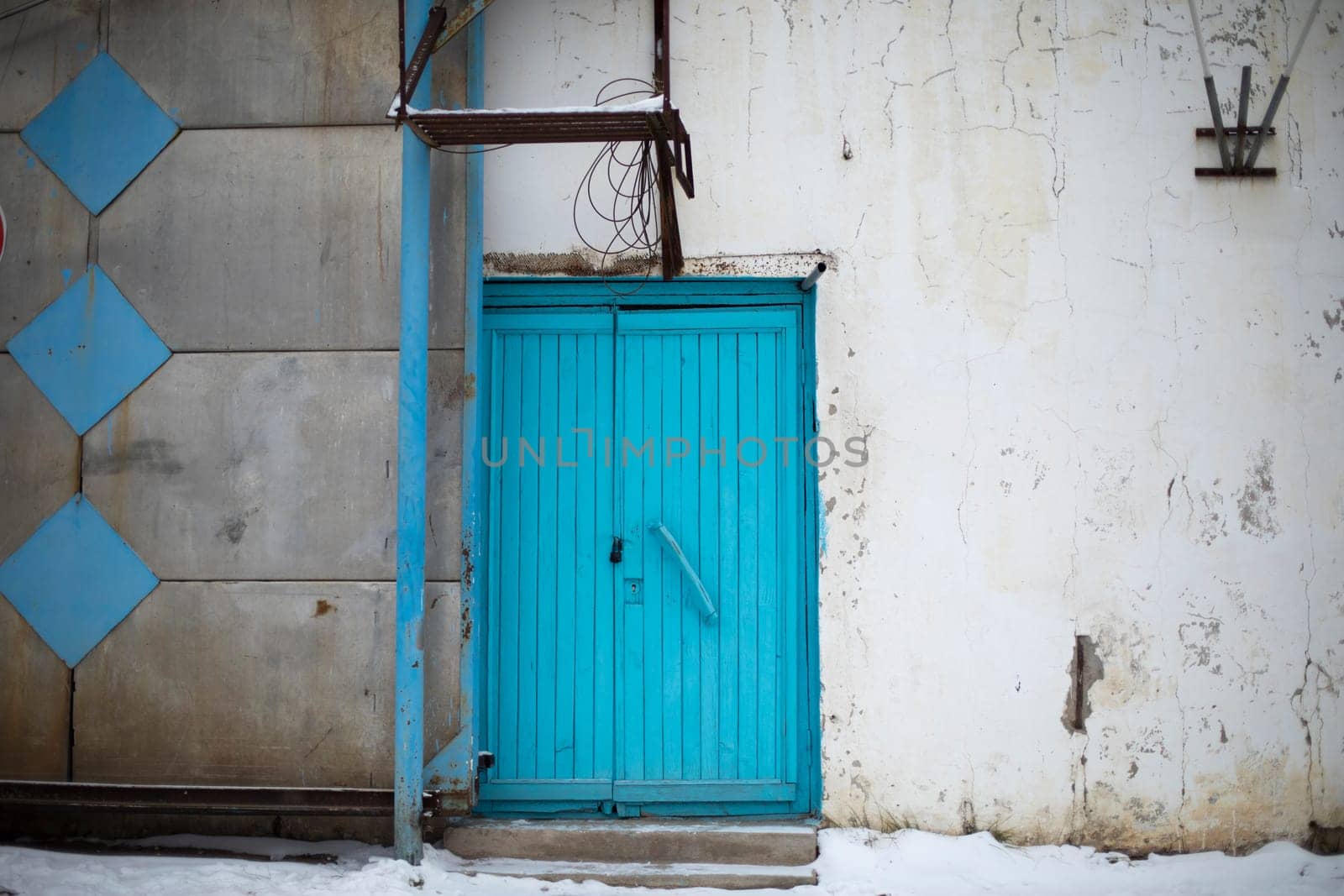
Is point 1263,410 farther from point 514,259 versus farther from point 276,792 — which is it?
point 276,792

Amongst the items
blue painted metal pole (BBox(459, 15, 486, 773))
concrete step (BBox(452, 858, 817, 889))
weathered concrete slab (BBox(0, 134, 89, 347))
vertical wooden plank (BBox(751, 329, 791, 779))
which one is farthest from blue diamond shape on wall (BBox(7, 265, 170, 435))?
vertical wooden plank (BBox(751, 329, 791, 779))

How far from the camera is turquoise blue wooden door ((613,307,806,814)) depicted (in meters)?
4.01

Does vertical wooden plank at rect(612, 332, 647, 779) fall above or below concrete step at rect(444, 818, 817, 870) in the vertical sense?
above

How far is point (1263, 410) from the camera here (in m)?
4.04

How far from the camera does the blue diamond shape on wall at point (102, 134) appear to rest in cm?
407

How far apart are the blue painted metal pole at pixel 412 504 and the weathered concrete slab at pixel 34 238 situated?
1.63 metres

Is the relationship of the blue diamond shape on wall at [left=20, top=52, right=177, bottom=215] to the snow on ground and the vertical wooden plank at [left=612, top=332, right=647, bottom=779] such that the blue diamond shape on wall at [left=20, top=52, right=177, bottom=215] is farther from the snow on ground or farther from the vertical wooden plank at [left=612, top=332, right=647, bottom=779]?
the snow on ground

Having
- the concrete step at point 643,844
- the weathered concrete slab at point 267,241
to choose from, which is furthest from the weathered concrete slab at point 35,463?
the concrete step at point 643,844

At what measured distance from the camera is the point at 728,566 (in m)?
4.05

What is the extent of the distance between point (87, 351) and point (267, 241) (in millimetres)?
944

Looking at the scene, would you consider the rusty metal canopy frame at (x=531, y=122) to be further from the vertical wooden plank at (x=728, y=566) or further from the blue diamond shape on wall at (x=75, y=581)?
the blue diamond shape on wall at (x=75, y=581)

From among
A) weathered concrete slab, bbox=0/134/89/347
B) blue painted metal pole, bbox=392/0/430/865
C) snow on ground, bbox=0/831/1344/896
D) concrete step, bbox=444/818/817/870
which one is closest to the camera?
snow on ground, bbox=0/831/1344/896

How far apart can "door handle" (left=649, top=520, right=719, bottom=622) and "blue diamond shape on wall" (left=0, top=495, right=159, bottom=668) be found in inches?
88.5

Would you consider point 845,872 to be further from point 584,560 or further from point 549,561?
point 549,561
